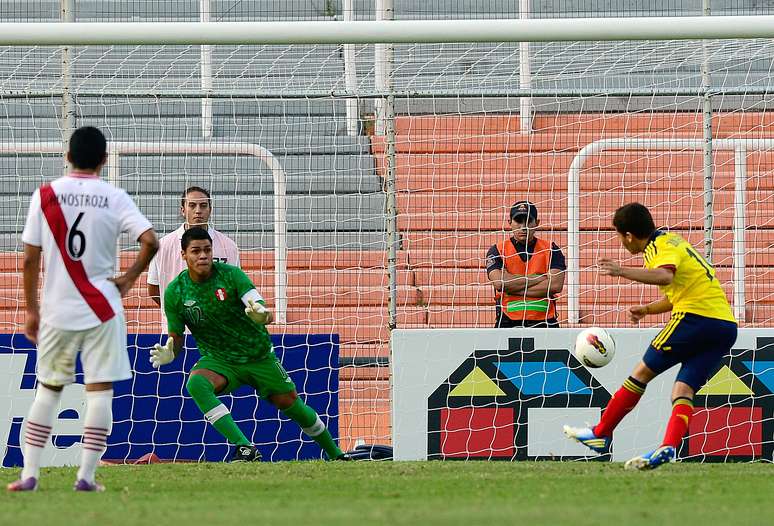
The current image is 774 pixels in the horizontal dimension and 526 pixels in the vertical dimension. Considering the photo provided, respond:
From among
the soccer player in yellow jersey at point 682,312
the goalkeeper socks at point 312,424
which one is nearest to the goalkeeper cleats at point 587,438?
the soccer player in yellow jersey at point 682,312

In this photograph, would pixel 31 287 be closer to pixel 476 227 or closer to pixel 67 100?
pixel 67 100

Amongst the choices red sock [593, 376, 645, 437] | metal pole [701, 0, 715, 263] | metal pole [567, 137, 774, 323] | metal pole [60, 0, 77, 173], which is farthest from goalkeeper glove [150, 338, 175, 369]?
metal pole [701, 0, 715, 263]

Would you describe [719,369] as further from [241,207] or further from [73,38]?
[73,38]

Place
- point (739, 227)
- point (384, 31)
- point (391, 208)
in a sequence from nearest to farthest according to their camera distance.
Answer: point (384, 31) → point (391, 208) → point (739, 227)

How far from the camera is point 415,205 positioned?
1102 cm

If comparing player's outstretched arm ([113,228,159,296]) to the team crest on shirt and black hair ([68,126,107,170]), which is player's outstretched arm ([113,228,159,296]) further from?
the team crest on shirt

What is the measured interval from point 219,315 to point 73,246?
2.63m

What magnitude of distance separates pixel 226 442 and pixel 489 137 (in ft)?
12.0

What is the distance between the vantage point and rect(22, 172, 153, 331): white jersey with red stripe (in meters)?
6.76

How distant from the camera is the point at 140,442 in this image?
10289 millimetres

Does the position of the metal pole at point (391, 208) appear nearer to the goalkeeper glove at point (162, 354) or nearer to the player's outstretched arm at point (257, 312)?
the player's outstretched arm at point (257, 312)

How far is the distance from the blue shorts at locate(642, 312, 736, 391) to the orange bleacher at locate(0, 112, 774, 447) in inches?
88.1

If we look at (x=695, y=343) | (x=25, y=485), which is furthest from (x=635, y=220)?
(x=25, y=485)

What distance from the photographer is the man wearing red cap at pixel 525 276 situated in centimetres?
1034
